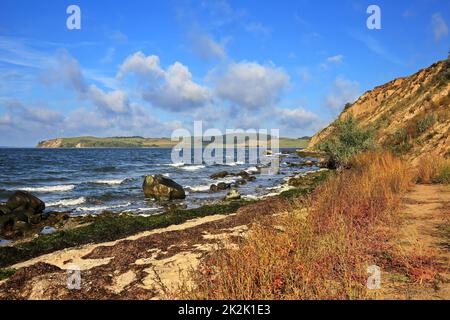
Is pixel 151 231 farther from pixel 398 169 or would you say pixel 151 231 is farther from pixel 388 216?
pixel 398 169

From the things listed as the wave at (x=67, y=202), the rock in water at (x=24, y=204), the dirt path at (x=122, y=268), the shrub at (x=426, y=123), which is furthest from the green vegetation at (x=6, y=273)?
the shrub at (x=426, y=123)

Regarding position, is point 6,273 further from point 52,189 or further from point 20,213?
point 52,189

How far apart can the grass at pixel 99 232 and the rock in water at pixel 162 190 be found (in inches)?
222

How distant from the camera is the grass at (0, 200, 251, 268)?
11814 mm

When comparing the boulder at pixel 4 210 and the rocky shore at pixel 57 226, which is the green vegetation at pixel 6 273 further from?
the boulder at pixel 4 210

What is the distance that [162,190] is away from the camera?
936 inches

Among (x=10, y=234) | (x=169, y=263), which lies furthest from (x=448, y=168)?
(x=10, y=234)

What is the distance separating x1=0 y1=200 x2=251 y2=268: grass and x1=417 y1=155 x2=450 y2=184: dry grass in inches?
373

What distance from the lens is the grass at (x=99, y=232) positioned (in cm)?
1181

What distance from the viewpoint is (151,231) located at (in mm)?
13773

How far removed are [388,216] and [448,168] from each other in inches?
365

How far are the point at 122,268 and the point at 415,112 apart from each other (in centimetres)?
4225

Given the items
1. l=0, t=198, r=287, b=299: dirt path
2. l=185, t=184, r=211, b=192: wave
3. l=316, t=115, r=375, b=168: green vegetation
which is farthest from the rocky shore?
l=316, t=115, r=375, b=168: green vegetation

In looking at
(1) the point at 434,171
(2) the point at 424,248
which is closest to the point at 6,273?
(2) the point at 424,248
